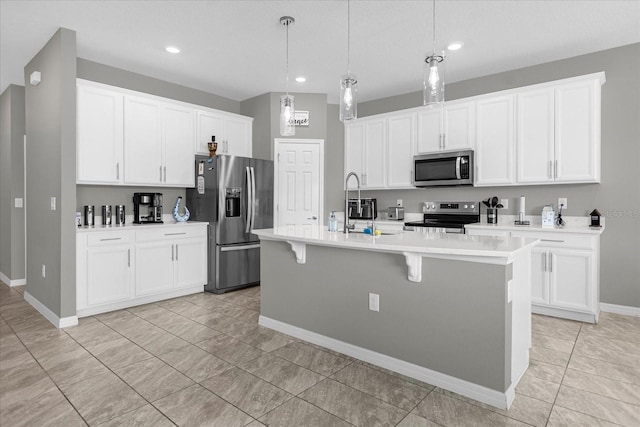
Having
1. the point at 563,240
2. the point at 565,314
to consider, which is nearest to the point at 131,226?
the point at 563,240

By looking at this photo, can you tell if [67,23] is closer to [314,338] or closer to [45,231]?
[45,231]

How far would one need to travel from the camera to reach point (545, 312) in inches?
151

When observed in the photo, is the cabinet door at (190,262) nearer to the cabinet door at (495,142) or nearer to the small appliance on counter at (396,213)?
the small appliance on counter at (396,213)

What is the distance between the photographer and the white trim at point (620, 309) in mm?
3754

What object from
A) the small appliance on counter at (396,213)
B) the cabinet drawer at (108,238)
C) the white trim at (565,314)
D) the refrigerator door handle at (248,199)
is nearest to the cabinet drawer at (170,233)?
the cabinet drawer at (108,238)

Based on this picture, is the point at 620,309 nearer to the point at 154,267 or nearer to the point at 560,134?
the point at 560,134

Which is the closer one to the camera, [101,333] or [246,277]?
[101,333]

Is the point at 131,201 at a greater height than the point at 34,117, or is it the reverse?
the point at 34,117

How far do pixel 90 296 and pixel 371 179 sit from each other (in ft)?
12.6

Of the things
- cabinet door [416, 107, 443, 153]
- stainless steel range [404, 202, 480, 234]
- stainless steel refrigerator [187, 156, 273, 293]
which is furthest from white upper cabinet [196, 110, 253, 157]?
stainless steel range [404, 202, 480, 234]

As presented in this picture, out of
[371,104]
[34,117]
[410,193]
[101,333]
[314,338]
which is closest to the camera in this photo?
[314,338]

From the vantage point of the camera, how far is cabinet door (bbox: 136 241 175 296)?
13.4ft

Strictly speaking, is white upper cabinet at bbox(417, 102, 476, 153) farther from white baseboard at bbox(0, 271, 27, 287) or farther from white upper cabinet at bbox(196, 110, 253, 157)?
white baseboard at bbox(0, 271, 27, 287)

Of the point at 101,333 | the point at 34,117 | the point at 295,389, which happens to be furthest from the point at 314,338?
the point at 34,117
